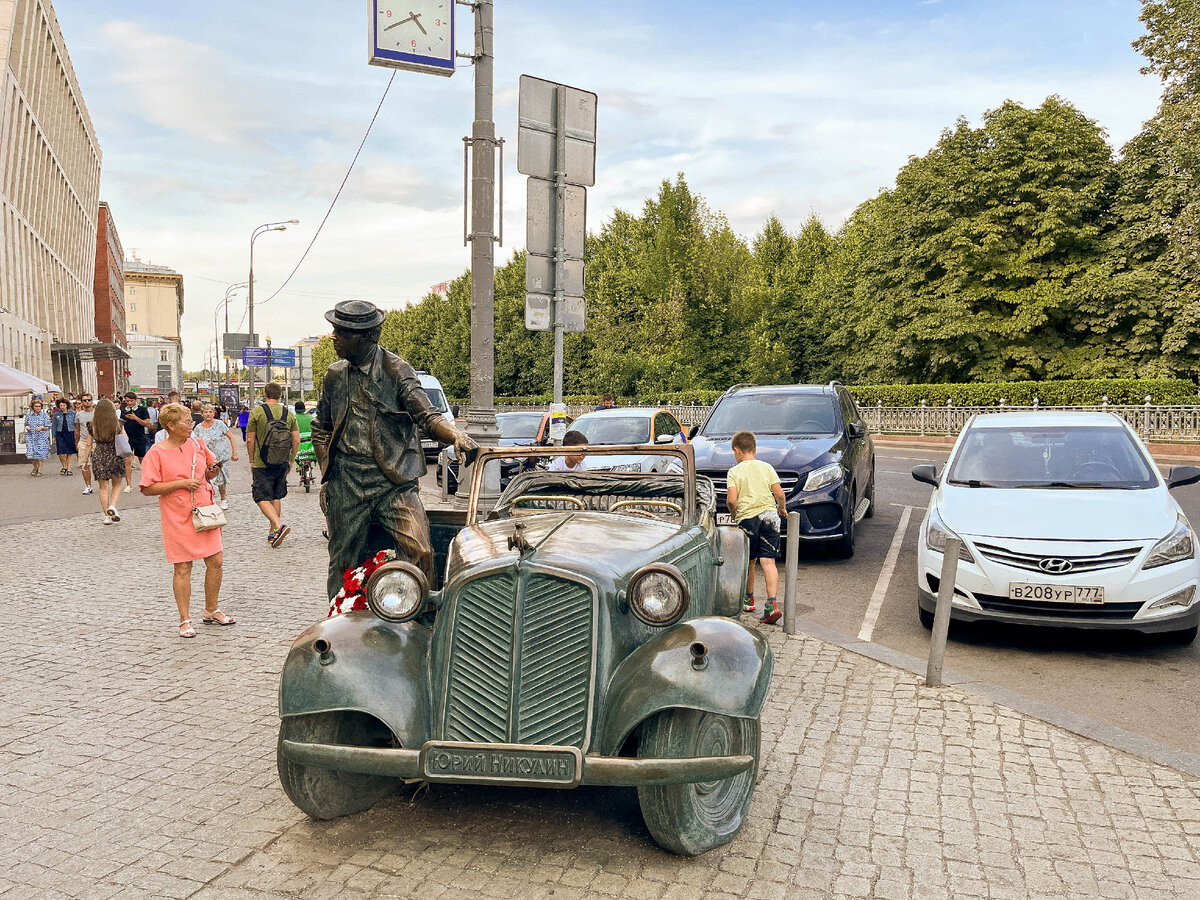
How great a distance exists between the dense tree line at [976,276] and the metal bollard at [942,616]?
2963 cm

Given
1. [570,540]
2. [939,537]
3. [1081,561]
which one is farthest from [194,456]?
[1081,561]

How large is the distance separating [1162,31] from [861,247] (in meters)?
18.5

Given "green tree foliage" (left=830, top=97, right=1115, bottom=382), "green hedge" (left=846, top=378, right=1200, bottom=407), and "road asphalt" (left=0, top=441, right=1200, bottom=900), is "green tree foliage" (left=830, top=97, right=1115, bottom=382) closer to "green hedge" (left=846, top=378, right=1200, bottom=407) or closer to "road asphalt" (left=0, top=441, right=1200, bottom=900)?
"green hedge" (left=846, top=378, right=1200, bottom=407)

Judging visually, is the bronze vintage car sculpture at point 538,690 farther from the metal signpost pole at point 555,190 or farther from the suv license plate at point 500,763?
the metal signpost pole at point 555,190

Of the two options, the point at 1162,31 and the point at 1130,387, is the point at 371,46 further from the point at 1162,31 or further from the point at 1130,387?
→ the point at 1162,31

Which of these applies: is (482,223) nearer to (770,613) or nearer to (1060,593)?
(770,613)

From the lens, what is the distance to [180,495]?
7113 millimetres

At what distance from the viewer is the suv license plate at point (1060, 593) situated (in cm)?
634

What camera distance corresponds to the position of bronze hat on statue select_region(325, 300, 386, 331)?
5.35 m

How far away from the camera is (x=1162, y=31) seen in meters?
32.9

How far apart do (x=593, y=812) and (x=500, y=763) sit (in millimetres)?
865

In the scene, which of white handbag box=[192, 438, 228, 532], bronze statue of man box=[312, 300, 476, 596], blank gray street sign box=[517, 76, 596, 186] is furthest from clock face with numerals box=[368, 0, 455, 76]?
bronze statue of man box=[312, 300, 476, 596]

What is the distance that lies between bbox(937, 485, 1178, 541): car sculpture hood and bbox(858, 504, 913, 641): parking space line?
3.46 ft

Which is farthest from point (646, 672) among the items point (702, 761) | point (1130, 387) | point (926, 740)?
point (1130, 387)
